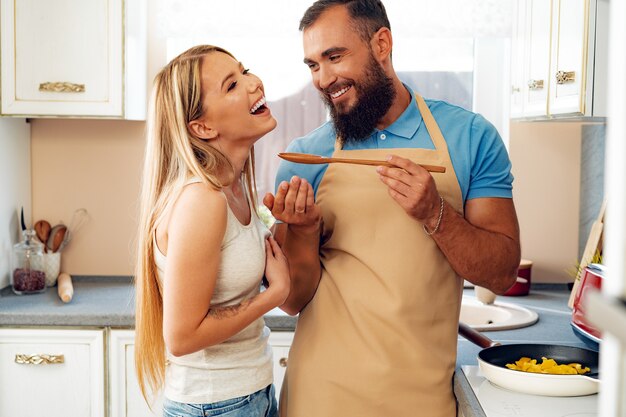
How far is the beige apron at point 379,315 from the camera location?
1732mm

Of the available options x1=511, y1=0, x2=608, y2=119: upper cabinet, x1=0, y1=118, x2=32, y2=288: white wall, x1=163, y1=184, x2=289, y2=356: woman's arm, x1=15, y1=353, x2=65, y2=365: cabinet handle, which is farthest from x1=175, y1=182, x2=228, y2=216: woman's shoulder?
x1=0, y1=118, x2=32, y2=288: white wall

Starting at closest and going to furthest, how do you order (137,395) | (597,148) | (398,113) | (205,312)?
(205,312), (398,113), (137,395), (597,148)

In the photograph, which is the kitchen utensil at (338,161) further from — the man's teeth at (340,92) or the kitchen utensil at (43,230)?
the kitchen utensil at (43,230)

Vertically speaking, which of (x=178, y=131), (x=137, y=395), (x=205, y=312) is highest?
(x=178, y=131)

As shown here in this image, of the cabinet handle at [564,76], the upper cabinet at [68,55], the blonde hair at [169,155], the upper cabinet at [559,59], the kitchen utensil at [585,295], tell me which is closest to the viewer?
the blonde hair at [169,155]

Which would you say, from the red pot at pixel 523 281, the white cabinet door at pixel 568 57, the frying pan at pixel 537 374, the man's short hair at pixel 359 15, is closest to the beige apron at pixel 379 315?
the frying pan at pixel 537 374

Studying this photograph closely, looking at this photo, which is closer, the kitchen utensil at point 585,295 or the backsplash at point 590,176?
the kitchen utensil at point 585,295

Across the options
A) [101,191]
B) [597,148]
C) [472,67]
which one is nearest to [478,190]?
[597,148]

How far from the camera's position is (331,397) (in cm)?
177

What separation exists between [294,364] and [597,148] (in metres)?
1.68

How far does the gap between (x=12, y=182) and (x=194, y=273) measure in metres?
1.80

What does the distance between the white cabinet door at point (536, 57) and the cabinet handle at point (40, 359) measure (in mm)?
1699

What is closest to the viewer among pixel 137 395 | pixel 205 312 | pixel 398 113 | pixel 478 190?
pixel 205 312

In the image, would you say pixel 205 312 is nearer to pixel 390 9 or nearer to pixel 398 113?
pixel 398 113
